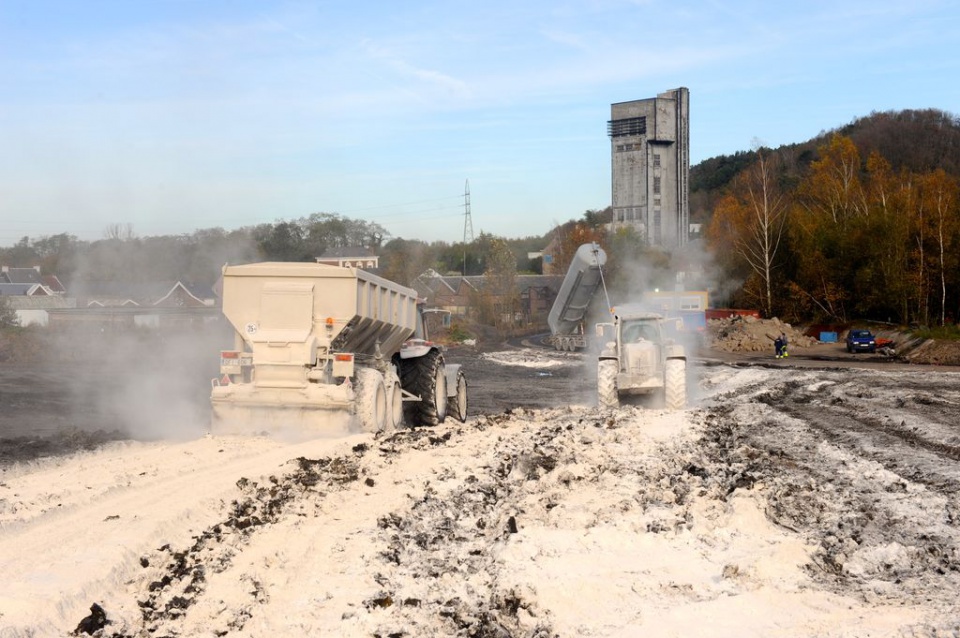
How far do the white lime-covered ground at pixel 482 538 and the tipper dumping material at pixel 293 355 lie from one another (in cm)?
68

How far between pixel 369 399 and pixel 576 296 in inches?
1315

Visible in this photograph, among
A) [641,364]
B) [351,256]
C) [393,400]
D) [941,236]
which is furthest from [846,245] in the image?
[393,400]

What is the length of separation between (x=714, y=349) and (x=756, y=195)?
22317 mm

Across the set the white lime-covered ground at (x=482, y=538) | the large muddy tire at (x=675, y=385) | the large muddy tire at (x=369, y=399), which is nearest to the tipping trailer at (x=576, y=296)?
the large muddy tire at (x=675, y=385)

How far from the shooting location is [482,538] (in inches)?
348

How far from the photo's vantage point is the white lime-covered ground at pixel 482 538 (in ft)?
21.6

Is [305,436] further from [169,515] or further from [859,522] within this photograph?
[859,522]

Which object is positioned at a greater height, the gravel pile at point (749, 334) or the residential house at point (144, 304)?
the residential house at point (144, 304)

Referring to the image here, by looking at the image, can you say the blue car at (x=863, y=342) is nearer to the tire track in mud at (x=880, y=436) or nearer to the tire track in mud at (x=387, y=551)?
the tire track in mud at (x=880, y=436)

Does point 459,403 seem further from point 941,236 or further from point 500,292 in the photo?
point 500,292

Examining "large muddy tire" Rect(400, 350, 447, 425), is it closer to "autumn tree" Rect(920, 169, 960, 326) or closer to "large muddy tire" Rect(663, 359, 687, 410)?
"large muddy tire" Rect(663, 359, 687, 410)

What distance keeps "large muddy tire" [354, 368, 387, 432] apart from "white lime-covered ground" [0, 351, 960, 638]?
324mm

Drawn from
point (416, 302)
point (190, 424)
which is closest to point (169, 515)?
point (190, 424)

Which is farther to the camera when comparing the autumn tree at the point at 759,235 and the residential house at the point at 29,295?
the autumn tree at the point at 759,235
